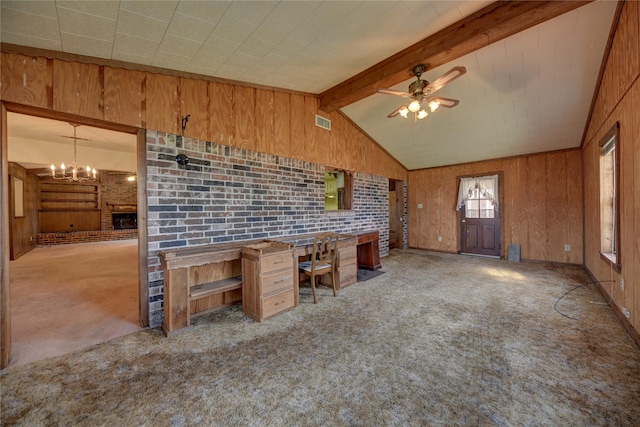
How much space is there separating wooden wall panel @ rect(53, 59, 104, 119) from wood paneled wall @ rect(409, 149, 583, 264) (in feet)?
23.1

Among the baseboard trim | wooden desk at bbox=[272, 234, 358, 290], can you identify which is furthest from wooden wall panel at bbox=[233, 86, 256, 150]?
the baseboard trim

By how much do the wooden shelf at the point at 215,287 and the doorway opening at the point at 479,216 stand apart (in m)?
5.88

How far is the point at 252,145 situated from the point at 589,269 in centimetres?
613

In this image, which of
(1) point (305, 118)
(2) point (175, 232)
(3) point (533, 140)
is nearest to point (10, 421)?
(2) point (175, 232)

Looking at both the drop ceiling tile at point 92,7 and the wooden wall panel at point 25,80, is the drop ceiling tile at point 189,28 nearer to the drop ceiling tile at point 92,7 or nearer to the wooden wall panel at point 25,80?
the drop ceiling tile at point 92,7

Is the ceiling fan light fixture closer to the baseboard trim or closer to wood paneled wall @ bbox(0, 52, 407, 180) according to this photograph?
wood paneled wall @ bbox(0, 52, 407, 180)

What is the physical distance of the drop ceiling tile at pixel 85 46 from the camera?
76.3 inches

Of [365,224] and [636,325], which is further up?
[365,224]

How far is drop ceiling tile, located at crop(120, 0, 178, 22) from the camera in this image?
1.70 m

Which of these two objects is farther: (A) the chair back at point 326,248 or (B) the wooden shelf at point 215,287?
(A) the chair back at point 326,248

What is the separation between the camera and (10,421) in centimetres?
140

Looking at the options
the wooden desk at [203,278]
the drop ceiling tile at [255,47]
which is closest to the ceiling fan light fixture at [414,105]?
the drop ceiling tile at [255,47]

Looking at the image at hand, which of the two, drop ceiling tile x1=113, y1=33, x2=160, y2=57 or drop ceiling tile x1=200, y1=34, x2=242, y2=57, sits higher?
drop ceiling tile x1=200, y1=34, x2=242, y2=57

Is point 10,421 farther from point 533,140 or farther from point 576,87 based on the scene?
point 533,140
